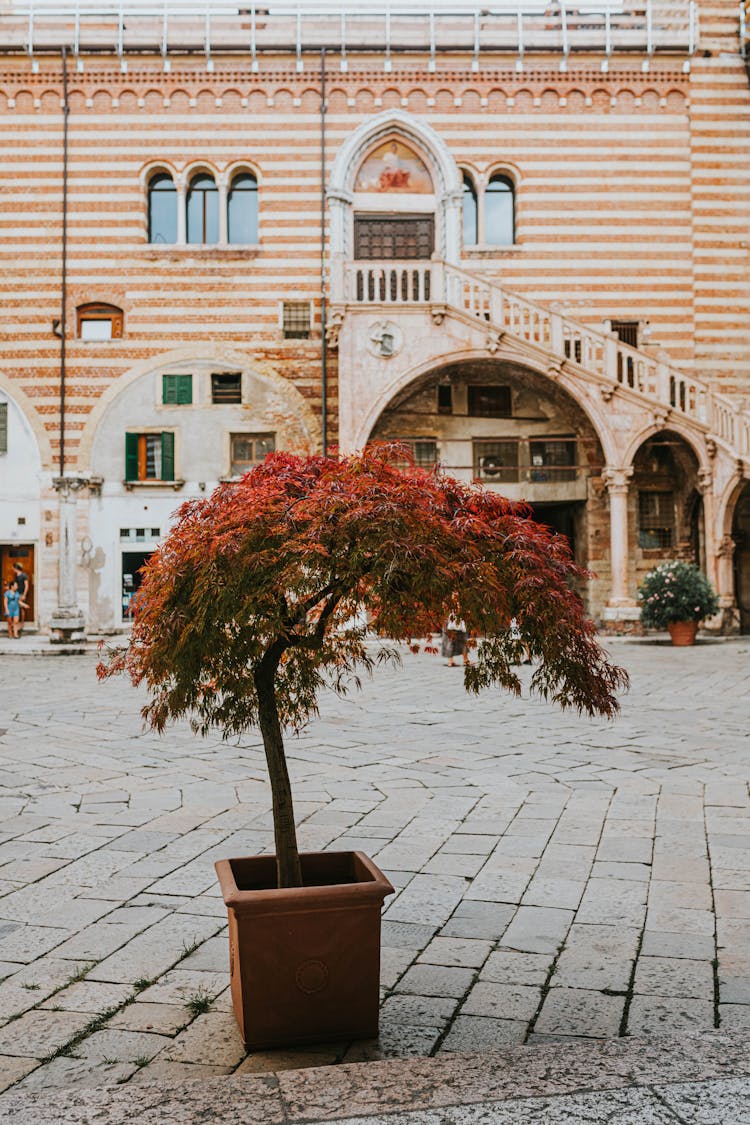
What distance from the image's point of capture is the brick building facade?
2188 cm

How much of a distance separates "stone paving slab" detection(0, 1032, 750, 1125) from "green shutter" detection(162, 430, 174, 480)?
763 inches

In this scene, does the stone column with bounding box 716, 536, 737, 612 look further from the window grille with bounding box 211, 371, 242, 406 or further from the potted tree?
the potted tree

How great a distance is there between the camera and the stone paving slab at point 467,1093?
2617mm

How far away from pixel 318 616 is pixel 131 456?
1886 cm

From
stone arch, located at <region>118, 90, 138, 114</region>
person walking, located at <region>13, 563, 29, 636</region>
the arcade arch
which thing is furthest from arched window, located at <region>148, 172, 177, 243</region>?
person walking, located at <region>13, 563, 29, 636</region>

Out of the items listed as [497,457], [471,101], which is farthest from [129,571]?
[471,101]

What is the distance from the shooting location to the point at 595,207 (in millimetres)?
21969

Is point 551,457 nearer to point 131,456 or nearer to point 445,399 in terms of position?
point 445,399

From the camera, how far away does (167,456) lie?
21844 mm

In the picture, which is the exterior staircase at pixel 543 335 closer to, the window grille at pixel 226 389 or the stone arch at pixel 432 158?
the stone arch at pixel 432 158

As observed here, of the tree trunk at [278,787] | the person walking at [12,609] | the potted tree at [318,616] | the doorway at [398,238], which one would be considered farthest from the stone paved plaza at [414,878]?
the doorway at [398,238]

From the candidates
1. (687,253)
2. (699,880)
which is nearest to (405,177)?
(687,253)

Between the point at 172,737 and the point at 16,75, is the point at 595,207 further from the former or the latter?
the point at 172,737

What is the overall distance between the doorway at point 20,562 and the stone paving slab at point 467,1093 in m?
20.1
